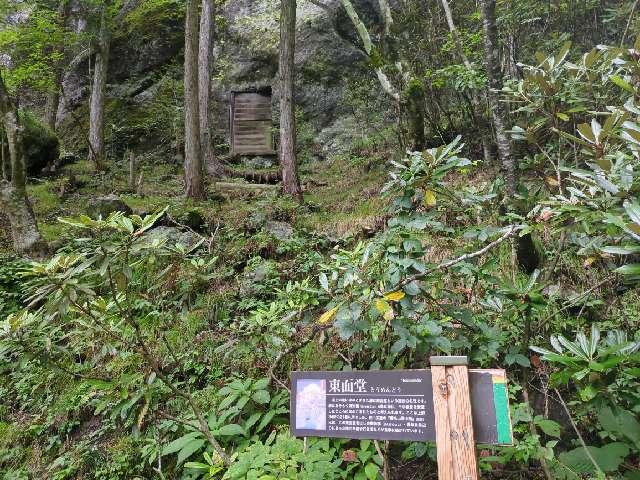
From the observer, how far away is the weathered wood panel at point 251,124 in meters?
15.0

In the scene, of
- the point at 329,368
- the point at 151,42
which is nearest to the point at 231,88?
the point at 151,42

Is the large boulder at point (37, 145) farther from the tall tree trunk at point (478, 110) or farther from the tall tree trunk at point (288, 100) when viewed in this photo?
the tall tree trunk at point (478, 110)

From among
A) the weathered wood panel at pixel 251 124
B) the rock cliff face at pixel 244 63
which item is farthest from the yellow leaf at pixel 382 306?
the rock cliff face at pixel 244 63

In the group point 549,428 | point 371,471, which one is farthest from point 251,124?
point 549,428

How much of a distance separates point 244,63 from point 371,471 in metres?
16.5

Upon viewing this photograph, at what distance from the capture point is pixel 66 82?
16.8 metres

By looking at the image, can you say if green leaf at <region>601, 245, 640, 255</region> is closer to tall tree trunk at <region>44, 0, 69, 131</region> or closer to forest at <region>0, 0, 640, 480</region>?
forest at <region>0, 0, 640, 480</region>

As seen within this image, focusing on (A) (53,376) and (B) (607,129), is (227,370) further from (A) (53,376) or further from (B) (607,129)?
(B) (607,129)

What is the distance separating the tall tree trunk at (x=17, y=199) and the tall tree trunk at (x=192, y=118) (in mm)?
3345

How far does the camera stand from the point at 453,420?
6.79 ft

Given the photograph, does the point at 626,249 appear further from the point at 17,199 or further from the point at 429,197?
the point at 17,199

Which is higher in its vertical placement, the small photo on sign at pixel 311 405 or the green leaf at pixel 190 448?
the small photo on sign at pixel 311 405

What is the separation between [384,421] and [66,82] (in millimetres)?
19190

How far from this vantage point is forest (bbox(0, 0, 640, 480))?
2479 mm
